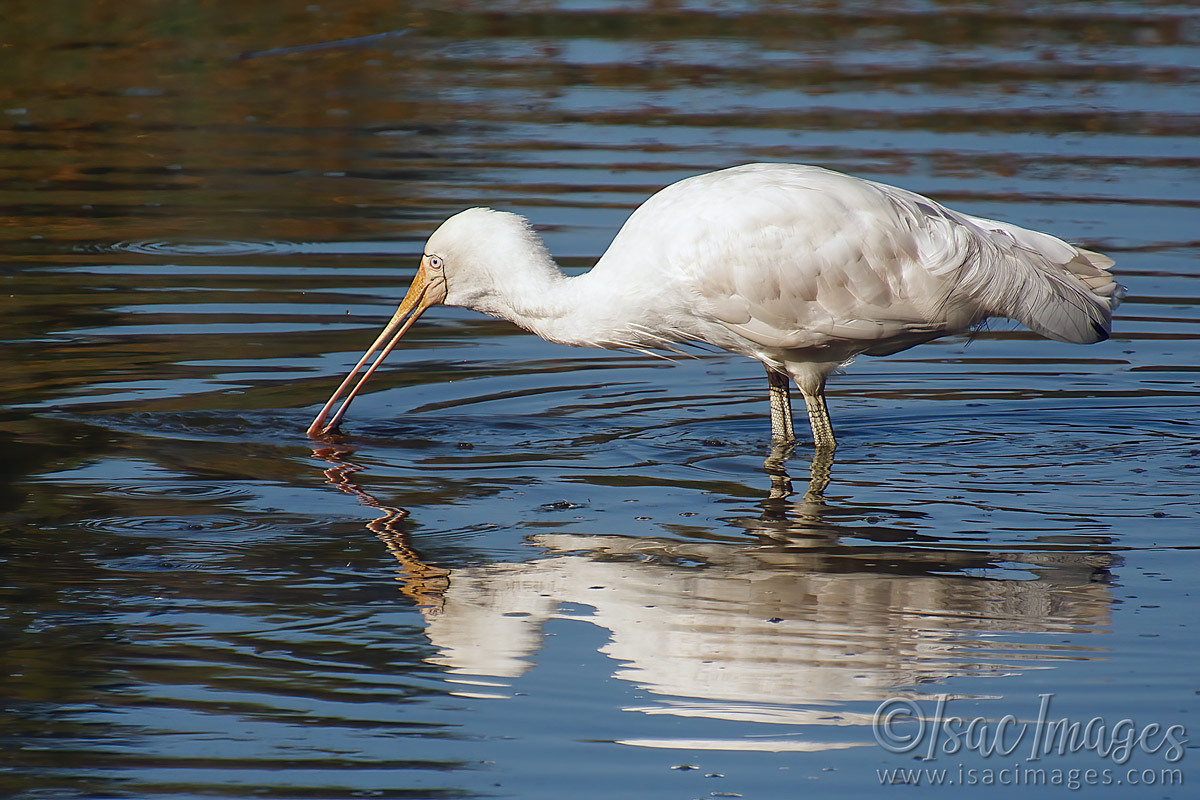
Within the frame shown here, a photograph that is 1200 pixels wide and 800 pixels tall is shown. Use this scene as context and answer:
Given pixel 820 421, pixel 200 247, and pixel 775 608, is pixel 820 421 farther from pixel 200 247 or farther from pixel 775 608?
pixel 200 247

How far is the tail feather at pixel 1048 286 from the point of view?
8.40 metres

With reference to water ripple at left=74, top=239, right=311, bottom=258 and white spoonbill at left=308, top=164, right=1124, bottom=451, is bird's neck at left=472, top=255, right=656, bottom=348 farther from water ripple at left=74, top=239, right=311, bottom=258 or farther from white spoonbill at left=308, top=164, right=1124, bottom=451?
water ripple at left=74, top=239, right=311, bottom=258

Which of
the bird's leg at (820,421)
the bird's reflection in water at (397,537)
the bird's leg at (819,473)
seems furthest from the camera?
the bird's leg at (820,421)

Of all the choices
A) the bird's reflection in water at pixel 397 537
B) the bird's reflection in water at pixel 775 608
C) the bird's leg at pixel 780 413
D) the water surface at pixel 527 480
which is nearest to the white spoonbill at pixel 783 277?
the bird's leg at pixel 780 413

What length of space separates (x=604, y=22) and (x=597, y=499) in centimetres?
1291

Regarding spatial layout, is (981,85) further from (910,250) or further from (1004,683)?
(1004,683)

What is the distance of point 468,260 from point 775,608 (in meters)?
2.67

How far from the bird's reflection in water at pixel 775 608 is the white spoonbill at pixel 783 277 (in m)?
1.08

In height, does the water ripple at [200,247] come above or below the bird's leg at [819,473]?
above

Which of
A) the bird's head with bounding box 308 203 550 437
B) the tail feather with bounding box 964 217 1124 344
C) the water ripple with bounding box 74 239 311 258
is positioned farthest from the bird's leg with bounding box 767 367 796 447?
the water ripple with bounding box 74 239 311 258

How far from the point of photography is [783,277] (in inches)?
320

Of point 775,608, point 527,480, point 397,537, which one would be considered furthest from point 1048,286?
point 397,537

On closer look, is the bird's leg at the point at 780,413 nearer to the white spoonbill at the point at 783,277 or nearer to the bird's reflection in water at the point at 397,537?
the white spoonbill at the point at 783,277

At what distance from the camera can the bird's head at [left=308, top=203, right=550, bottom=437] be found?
831 centimetres
